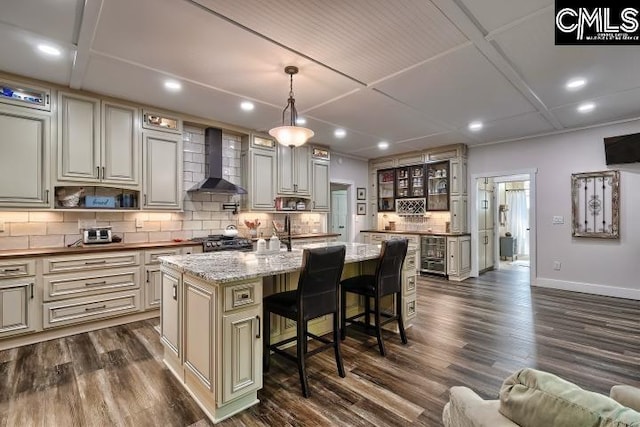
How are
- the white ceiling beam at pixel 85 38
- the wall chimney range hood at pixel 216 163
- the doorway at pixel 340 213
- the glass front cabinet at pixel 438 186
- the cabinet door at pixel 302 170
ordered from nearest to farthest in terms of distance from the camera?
1. the white ceiling beam at pixel 85 38
2. the wall chimney range hood at pixel 216 163
3. the cabinet door at pixel 302 170
4. the glass front cabinet at pixel 438 186
5. the doorway at pixel 340 213

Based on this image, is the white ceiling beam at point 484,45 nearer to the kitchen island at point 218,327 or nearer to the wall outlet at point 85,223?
the kitchen island at point 218,327

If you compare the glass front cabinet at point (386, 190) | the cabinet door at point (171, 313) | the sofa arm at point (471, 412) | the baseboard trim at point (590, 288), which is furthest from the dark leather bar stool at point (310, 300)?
the glass front cabinet at point (386, 190)

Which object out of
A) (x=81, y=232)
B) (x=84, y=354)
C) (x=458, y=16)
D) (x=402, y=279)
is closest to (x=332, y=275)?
(x=402, y=279)

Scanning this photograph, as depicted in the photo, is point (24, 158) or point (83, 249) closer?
point (24, 158)

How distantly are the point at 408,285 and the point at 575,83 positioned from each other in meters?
2.80

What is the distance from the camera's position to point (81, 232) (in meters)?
3.79

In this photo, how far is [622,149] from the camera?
460 cm

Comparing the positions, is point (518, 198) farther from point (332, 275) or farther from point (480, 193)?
point (332, 275)

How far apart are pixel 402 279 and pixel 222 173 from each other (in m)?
3.22

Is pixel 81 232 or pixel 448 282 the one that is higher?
pixel 81 232

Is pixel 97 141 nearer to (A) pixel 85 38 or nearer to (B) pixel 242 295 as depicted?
(A) pixel 85 38

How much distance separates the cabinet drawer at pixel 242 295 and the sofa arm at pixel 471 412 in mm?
1291

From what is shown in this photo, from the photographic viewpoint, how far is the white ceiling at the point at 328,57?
85.0 inches

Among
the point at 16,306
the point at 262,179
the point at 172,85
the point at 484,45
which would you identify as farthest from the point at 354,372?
the point at 262,179
